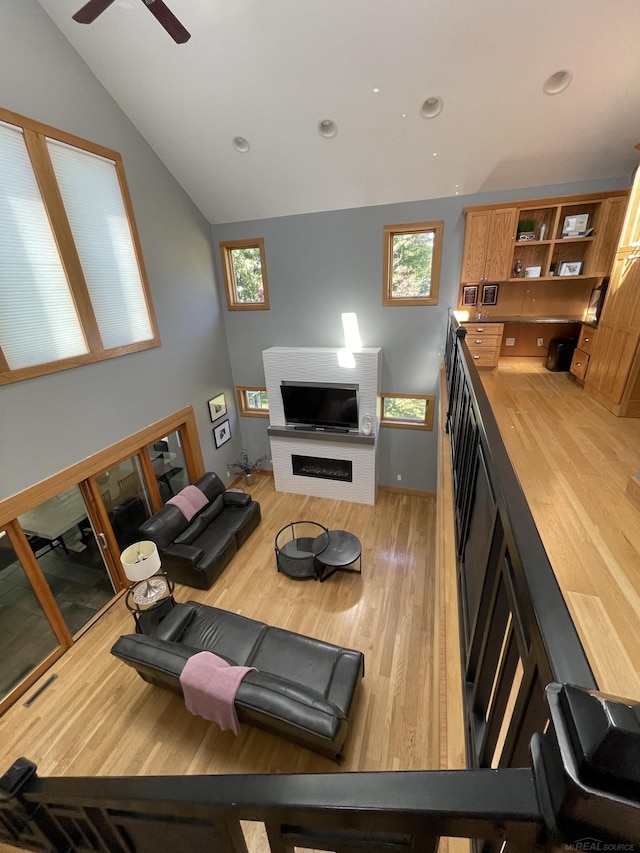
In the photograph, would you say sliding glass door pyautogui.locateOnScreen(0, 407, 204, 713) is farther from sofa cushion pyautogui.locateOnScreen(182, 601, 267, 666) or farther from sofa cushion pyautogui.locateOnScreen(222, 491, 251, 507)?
sofa cushion pyautogui.locateOnScreen(182, 601, 267, 666)

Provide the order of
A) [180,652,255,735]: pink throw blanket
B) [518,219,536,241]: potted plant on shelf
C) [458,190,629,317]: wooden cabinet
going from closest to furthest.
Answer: [180,652,255,735]: pink throw blanket < [458,190,629,317]: wooden cabinet < [518,219,536,241]: potted plant on shelf

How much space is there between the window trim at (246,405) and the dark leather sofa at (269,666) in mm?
3998

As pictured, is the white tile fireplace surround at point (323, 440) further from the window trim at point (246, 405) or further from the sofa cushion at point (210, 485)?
the sofa cushion at point (210, 485)

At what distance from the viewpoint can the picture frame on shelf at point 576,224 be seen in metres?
4.58

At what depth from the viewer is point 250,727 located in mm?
3262

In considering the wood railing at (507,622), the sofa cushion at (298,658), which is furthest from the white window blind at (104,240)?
the wood railing at (507,622)

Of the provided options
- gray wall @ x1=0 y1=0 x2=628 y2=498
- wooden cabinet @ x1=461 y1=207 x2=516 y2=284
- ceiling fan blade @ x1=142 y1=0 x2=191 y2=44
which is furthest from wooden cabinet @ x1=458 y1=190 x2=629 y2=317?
ceiling fan blade @ x1=142 y1=0 x2=191 y2=44

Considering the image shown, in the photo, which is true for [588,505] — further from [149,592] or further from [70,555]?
[70,555]

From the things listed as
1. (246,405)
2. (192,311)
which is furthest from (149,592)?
(192,311)

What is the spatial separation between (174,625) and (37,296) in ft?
12.0

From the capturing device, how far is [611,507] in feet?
7.44

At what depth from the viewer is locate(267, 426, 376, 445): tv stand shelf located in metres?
6.09

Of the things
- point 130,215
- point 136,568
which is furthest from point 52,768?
point 130,215

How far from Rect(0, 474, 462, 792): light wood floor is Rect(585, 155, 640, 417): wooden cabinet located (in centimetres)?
276
